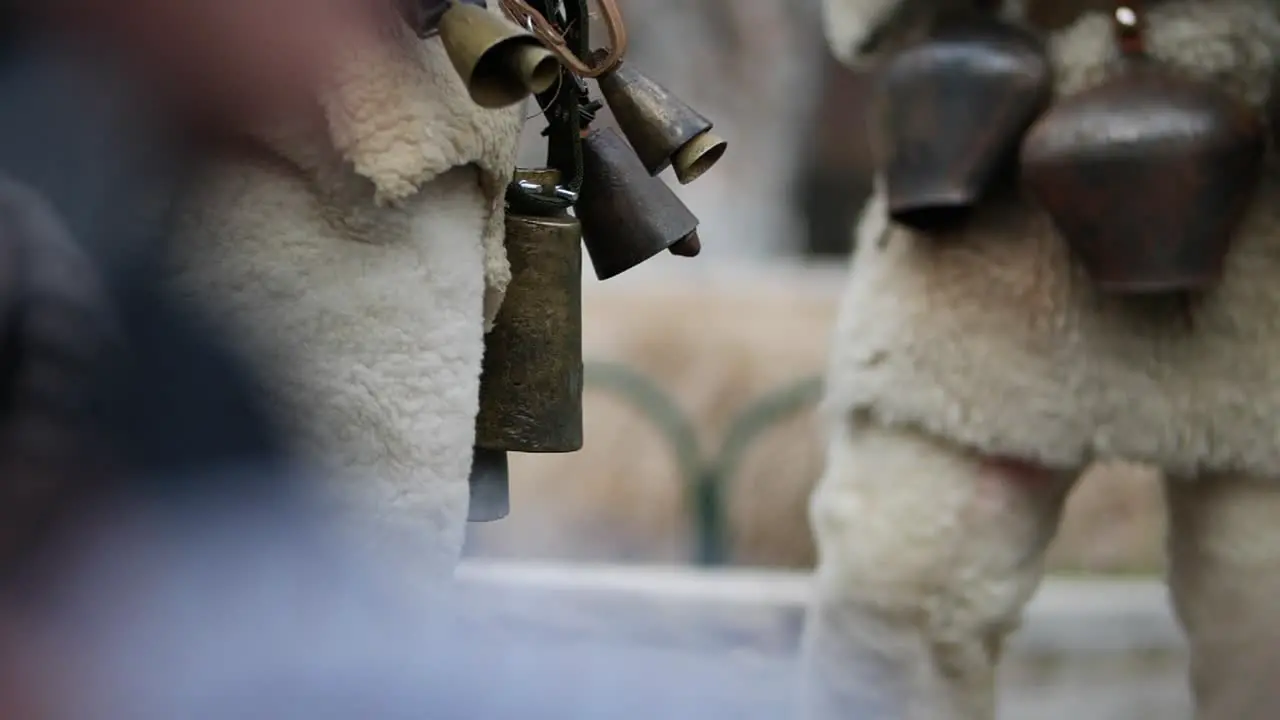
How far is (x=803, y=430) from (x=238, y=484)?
1.48 metres

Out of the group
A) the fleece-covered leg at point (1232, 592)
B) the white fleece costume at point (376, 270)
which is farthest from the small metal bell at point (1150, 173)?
the white fleece costume at point (376, 270)

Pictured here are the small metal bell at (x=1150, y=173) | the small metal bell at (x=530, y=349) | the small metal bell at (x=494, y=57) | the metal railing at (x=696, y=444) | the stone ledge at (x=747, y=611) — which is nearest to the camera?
the small metal bell at (x=494, y=57)

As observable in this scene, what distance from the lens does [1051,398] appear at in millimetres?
821

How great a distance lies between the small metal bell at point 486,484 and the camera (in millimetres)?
566

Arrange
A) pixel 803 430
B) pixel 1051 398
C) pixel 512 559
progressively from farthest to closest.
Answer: pixel 803 430, pixel 512 559, pixel 1051 398

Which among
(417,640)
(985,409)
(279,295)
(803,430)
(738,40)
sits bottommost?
(803,430)

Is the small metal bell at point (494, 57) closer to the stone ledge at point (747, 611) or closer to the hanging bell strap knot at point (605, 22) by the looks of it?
the hanging bell strap knot at point (605, 22)

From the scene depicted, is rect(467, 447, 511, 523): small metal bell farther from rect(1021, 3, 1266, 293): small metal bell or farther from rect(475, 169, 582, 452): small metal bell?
rect(1021, 3, 1266, 293): small metal bell

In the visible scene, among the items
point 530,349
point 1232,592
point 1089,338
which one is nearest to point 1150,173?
point 1089,338

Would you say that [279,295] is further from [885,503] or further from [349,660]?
[885,503]

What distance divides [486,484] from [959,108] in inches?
16.0

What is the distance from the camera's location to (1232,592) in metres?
0.83

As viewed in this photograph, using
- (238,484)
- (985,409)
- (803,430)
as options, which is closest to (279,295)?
(238,484)

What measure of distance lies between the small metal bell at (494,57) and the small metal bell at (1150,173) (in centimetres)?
43
